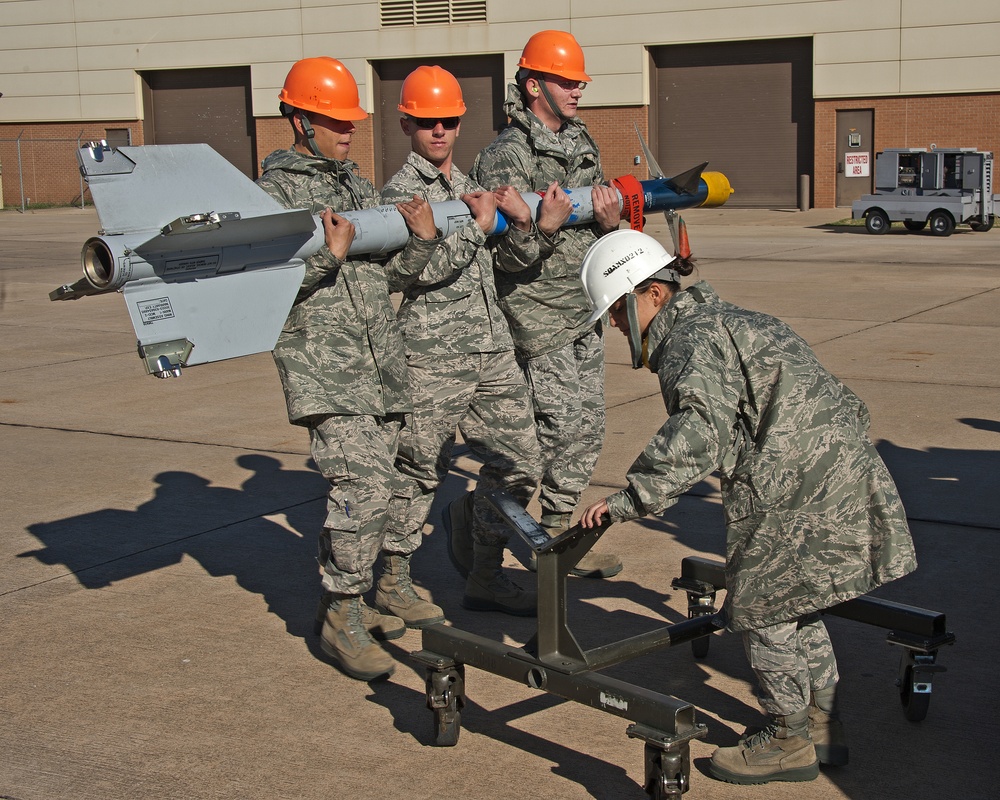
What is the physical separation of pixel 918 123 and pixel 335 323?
2851cm

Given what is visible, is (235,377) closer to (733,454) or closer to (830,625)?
(830,625)

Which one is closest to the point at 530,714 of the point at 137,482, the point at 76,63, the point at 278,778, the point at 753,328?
the point at 278,778

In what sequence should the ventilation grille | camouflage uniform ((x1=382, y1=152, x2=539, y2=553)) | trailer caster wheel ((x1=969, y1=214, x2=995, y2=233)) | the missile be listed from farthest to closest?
1. the ventilation grille
2. trailer caster wheel ((x1=969, y1=214, x2=995, y2=233))
3. camouflage uniform ((x1=382, y1=152, x2=539, y2=553))
4. the missile

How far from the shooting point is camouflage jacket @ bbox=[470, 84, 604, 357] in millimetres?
5406

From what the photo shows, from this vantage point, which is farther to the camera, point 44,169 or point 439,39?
point 44,169

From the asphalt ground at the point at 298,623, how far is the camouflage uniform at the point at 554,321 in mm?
561

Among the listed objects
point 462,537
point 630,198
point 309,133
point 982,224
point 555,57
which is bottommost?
point 462,537

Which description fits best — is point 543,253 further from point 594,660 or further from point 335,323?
point 594,660

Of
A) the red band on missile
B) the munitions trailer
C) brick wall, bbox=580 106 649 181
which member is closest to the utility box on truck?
brick wall, bbox=580 106 649 181

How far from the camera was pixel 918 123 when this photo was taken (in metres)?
30.1

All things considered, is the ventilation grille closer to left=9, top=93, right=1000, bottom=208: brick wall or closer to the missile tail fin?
left=9, top=93, right=1000, bottom=208: brick wall

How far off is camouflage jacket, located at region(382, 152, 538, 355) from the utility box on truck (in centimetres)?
1836

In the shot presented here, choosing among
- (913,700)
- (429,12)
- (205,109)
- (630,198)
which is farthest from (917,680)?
(205,109)

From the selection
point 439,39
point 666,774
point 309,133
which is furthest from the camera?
point 439,39
